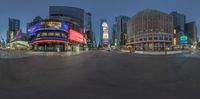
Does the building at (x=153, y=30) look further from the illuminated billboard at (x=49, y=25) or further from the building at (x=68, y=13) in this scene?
the illuminated billboard at (x=49, y=25)

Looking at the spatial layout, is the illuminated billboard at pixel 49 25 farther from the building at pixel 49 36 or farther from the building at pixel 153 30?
the building at pixel 153 30

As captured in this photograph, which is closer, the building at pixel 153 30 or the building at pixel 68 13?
the building at pixel 153 30

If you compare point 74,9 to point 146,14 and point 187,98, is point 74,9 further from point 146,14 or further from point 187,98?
point 187,98

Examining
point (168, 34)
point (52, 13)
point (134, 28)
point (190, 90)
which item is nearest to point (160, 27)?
point (168, 34)

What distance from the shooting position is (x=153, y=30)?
5655 inches

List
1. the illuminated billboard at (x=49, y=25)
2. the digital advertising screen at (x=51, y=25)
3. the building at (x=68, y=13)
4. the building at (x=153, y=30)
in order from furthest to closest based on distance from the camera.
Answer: the building at (x=68, y=13)
the building at (x=153, y=30)
the illuminated billboard at (x=49, y=25)
the digital advertising screen at (x=51, y=25)

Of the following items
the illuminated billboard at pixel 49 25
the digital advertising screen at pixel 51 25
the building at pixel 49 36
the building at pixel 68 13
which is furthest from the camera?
the building at pixel 68 13

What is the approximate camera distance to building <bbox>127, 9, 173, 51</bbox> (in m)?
140

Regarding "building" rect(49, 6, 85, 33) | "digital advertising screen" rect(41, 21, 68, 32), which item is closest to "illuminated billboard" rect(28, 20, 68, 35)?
"digital advertising screen" rect(41, 21, 68, 32)

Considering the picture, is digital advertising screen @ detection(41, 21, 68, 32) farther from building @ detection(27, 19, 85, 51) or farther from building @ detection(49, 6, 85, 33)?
building @ detection(49, 6, 85, 33)

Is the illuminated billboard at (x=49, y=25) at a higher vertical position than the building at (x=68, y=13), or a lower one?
lower

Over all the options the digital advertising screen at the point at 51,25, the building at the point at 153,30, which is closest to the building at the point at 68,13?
the building at the point at 153,30

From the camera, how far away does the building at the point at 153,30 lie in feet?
461

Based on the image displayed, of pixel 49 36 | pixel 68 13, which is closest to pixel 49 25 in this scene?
pixel 49 36
